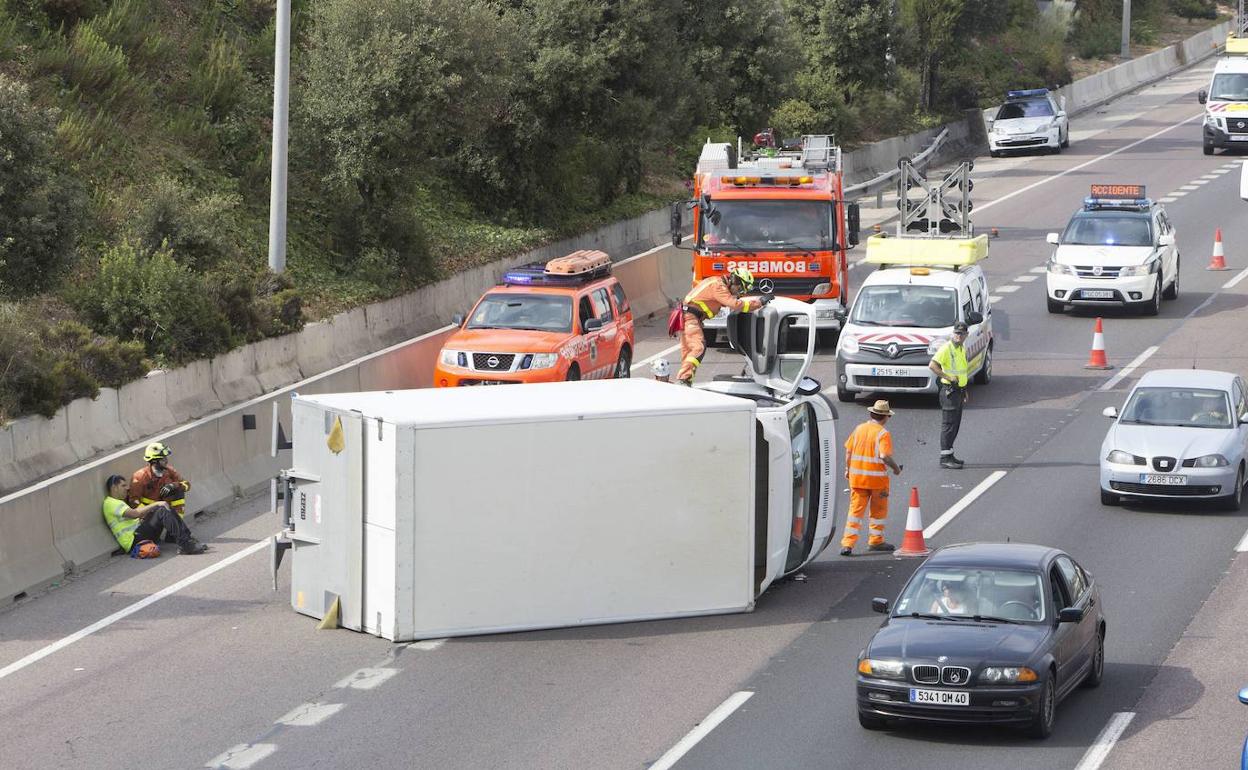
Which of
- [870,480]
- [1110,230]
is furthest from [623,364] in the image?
[1110,230]

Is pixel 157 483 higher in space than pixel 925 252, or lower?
lower

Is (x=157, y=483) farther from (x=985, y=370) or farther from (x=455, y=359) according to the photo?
(x=985, y=370)

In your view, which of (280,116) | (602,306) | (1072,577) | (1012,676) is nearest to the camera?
(1012,676)

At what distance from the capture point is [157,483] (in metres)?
20.0

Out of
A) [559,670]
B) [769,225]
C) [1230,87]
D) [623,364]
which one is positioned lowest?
[559,670]

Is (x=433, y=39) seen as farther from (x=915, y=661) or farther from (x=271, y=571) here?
(x=915, y=661)

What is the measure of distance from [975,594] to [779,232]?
1635 centimetres

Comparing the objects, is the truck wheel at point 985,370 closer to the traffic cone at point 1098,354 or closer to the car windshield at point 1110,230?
the traffic cone at point 1098,354

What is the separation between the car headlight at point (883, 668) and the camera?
45.3 feet

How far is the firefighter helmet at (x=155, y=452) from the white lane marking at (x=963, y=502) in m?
8.27

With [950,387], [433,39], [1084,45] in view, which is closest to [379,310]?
[433,39]

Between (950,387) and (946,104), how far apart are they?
38413mm

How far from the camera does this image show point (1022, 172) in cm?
5334

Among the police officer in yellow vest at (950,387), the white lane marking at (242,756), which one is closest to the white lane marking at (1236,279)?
the police officer in yellow vest at (950,387)
